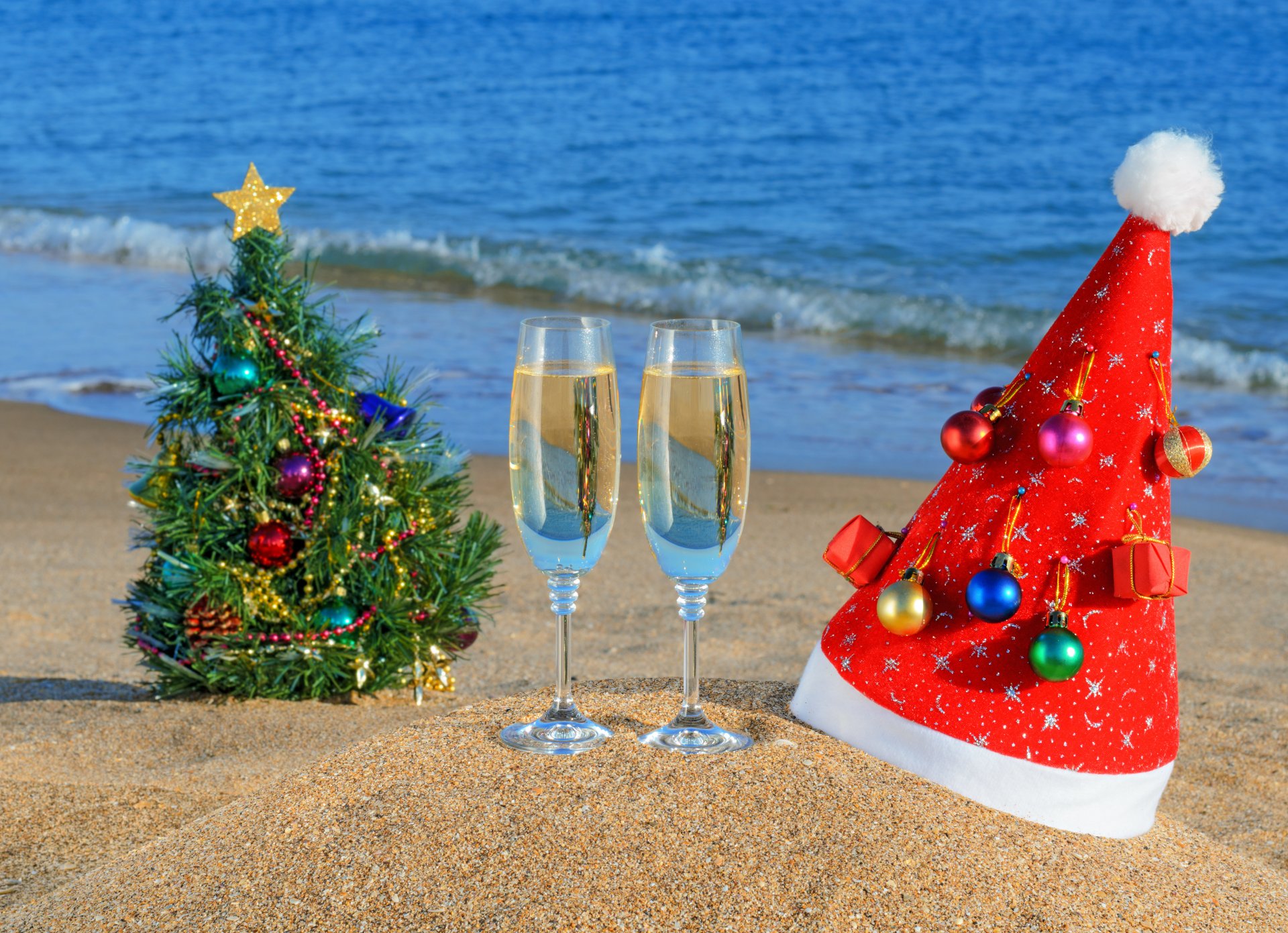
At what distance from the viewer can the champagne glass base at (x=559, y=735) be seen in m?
1.84

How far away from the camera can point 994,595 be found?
1.81 meters

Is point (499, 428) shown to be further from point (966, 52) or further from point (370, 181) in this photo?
point (966, 52)

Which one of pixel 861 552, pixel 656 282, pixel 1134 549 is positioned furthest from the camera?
pixel 656 282

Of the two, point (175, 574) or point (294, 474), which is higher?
point (294, 474)

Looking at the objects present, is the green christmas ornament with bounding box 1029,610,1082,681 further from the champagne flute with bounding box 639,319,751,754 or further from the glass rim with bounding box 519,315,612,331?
the glass rim with bounding box 519,315,612,331

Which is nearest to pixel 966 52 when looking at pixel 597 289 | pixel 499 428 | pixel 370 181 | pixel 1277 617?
pixel 370 181

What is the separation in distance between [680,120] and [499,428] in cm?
1360

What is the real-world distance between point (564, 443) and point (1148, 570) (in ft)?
2.78

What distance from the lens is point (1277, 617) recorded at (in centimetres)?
463

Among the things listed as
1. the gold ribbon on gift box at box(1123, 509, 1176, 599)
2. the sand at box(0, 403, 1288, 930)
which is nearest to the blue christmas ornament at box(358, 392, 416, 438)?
the sand at box(0, 403, 1288, 930)

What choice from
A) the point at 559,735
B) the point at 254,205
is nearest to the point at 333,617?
the point at 254,205

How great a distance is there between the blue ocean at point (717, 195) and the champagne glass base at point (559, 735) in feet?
5.48

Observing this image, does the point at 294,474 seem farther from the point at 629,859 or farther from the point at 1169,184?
the point at 1169,184

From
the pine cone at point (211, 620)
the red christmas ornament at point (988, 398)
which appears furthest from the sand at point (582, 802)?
the red christmas ornament at point (988, 398)
